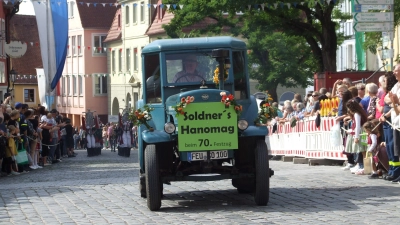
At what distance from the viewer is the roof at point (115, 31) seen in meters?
92.9

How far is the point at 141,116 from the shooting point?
14078 mm

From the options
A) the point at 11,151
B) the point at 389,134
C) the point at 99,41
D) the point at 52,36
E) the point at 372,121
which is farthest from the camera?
the point at 99,41

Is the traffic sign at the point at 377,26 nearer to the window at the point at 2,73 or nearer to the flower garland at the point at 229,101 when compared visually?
the flower garland at the point at 229,101

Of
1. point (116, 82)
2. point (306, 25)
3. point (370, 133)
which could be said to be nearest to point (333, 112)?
point (370, 133)

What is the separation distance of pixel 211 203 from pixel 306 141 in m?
13.0

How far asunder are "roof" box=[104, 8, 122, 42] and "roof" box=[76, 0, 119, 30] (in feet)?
9.28

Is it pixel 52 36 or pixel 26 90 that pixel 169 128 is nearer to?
pixel 52 36

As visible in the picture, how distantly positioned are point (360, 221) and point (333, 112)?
40.7 ft

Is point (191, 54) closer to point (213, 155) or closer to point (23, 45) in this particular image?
point (213, 155)

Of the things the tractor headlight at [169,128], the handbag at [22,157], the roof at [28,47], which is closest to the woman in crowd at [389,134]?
the tractor headlight at [169,128]

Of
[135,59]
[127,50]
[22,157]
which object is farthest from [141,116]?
[127,50]

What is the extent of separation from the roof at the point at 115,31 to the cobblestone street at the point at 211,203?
74727 mm

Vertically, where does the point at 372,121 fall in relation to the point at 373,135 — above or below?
above

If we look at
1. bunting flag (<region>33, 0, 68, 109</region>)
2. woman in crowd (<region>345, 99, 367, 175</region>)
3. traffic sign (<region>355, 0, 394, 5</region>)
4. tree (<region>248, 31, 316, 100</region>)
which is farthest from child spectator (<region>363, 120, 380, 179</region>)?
tree (<region>248, 31, 316, 100</region>)
